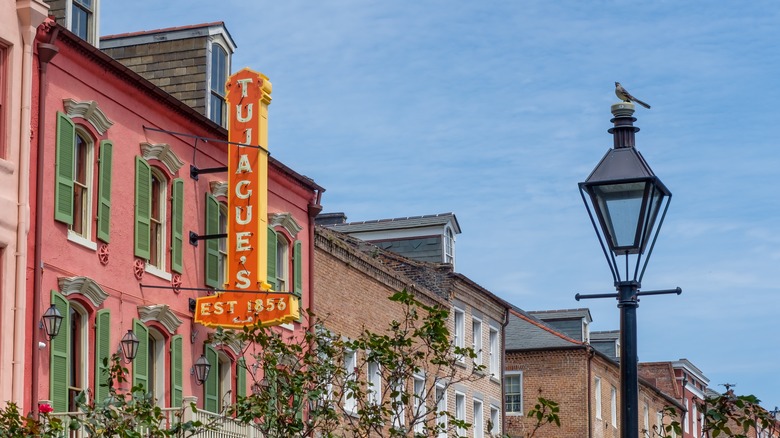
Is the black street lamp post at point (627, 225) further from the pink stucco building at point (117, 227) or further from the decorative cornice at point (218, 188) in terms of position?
the decorative cornice at point (218, 188)

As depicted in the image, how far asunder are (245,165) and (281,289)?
478cm

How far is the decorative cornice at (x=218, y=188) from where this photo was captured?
26.0 metres

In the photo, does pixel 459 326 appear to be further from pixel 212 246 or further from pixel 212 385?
pixel 212 246

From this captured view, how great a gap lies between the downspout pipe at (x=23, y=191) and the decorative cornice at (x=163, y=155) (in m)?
3.49

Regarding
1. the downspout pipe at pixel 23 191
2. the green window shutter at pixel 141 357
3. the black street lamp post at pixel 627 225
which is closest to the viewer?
the black street lamp post at pixel 627 225

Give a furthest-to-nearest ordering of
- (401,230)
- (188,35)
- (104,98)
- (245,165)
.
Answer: (401,230)
(188,35)
(245,165)
(104,98)

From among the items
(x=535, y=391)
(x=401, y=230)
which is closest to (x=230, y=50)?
(x=401, y=230)

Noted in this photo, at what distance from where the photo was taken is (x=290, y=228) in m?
29.2

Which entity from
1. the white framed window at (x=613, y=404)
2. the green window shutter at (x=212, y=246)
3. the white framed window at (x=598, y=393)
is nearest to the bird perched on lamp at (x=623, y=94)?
the green window shutter at (x=212, y=246)


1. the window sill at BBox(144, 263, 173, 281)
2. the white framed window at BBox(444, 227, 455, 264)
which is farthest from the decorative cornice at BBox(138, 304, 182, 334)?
the white framed window at BBox(444, 227, 455, 264)

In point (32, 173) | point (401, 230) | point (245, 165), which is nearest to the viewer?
point (32, 173)

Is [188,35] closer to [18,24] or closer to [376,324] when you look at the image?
[18,24]

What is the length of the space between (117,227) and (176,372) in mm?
3177

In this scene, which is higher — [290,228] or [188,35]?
[188,35]
